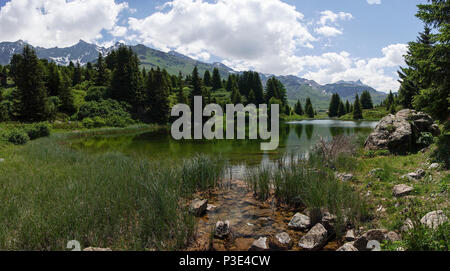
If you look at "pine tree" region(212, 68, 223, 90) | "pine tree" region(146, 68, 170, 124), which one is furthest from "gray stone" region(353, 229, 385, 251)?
"pine tree" region(212, 68, 223, 90)

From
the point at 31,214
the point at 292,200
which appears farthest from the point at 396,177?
the point at 31,214

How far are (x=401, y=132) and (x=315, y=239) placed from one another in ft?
36.0

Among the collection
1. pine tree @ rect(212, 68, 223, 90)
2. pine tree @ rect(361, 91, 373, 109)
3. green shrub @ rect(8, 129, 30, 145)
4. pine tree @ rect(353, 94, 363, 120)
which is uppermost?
pine tree @ rect(212, 68, 223, 90)

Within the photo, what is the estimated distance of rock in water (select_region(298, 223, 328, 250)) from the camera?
18.7 ft

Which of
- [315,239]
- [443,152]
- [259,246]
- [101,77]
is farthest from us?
[101,77]

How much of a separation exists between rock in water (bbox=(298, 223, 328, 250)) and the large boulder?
10.1m

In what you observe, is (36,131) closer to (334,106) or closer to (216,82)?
(216,82)

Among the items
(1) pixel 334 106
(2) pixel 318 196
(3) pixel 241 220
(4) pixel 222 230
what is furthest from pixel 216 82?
(4) pixel 222 230

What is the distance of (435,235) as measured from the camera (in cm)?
418

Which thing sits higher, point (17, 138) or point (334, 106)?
point (334, 106)

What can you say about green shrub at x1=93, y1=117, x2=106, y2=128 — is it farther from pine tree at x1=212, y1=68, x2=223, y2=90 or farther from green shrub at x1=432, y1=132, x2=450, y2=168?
pine tree at x1=212, y1=68, x2=223, y2=90

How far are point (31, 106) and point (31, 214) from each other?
47.9m

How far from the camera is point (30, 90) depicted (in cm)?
4294

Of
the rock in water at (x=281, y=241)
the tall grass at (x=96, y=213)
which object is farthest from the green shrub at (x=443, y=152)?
the tall grass at (x=96, y=213)
